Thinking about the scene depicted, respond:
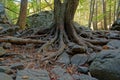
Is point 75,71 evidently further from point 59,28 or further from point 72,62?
point 59,28

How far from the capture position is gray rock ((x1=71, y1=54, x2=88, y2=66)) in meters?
5.66

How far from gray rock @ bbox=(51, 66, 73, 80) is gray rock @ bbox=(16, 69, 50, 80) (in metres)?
0.25

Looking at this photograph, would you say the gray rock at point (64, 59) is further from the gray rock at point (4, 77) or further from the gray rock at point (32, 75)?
the gray rock at point (4, 77)

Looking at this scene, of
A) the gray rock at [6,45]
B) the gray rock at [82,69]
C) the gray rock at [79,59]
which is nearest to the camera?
the gray rock at [82,69]

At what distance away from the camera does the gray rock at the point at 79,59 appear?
566cm

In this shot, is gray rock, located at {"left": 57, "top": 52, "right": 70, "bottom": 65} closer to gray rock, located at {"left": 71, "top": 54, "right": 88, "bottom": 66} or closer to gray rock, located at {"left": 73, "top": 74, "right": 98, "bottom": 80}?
gray rock, located at {"left": 71, "top": 54, "right": 88, "bottom": 66}

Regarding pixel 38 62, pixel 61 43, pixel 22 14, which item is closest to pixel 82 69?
pixel 38 62

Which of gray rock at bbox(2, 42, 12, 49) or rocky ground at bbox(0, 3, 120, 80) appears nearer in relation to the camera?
rocky ground at bbox(0, 3, 120, 80)

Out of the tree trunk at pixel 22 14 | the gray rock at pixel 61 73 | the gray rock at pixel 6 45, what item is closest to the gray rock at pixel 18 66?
the gray rock at pixel 61 73

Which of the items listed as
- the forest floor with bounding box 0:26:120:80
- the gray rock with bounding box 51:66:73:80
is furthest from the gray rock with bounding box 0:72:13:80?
the gray rock with bounding box 51:66:73:80

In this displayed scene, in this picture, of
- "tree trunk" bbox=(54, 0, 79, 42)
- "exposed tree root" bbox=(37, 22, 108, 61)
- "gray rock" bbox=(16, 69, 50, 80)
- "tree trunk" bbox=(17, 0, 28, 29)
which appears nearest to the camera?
"gray rock" bbox=(16, 69, 50, 80)

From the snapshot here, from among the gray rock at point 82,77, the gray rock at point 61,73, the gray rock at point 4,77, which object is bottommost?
the gray rock at point 82,77

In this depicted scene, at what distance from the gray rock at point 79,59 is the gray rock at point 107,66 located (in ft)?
1.92

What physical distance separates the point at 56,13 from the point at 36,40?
1.22m
